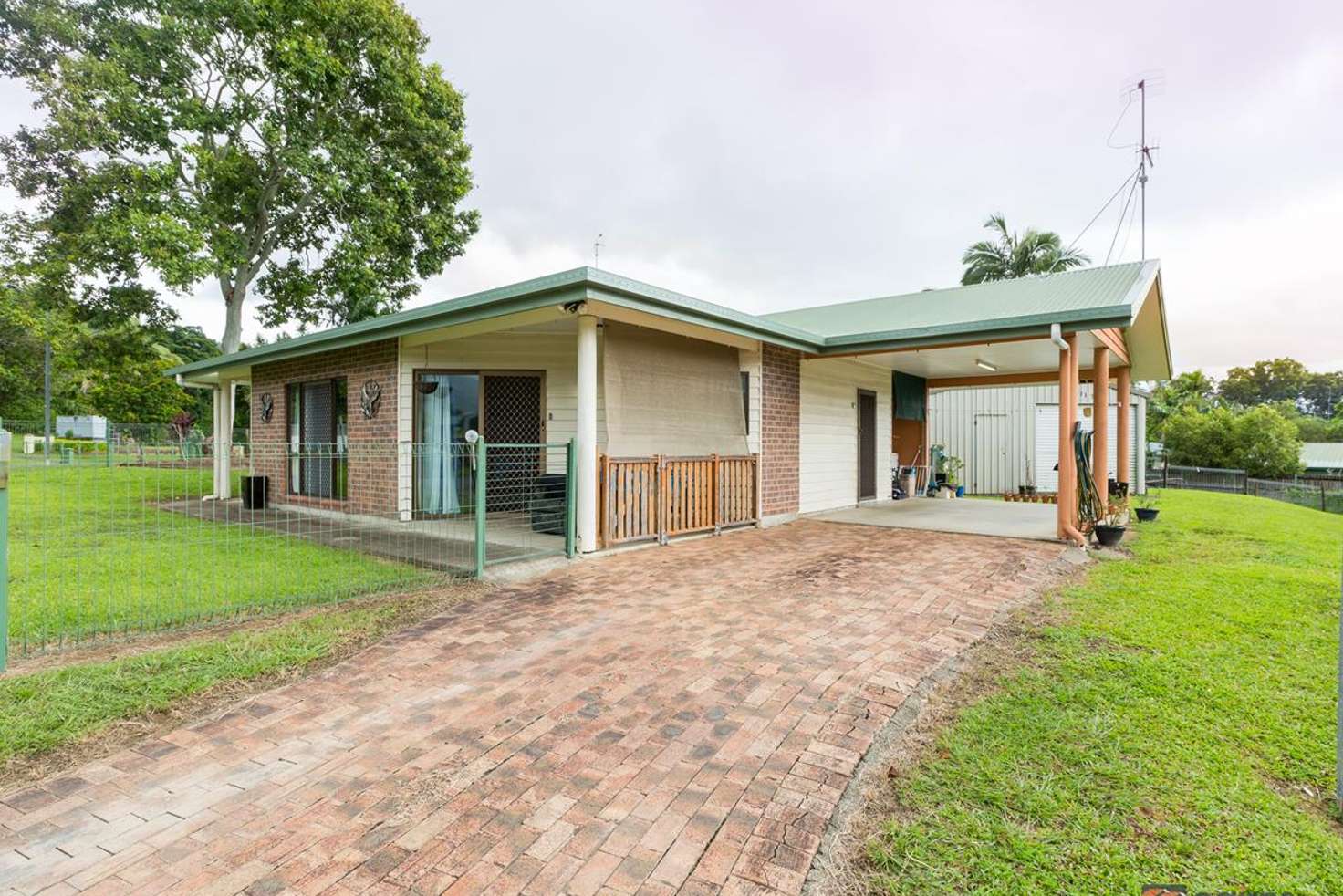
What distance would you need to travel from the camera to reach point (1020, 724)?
8.87ft

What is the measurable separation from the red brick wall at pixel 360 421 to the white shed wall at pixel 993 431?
1320 centimetres

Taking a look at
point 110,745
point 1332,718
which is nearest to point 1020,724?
point 1332,718

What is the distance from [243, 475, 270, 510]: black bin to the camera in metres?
10.5

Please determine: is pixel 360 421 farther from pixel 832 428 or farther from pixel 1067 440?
pixel 1067 440

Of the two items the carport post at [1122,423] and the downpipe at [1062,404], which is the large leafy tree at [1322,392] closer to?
the carport post at [1122,423]

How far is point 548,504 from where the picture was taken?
704cm

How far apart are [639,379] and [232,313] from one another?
14.5 metres

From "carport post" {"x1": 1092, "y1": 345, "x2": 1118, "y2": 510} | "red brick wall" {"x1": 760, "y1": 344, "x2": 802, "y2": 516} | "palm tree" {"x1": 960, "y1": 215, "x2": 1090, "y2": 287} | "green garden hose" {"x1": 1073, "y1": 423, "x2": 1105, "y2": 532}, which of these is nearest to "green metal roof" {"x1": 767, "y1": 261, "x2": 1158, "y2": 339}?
"red brick wall" {"x1": 760, "y1": 344, "x2": 802, "y2": 516}

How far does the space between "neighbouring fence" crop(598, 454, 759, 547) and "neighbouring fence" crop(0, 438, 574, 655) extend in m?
0.54

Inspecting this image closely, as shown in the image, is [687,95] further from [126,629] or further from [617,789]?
[617,789]

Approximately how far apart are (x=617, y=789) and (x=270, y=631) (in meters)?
2.98

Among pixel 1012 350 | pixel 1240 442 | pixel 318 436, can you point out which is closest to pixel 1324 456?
pixel 1240 442

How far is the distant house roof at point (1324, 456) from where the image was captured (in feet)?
119

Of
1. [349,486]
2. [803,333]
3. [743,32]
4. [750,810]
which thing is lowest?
[750,810]
